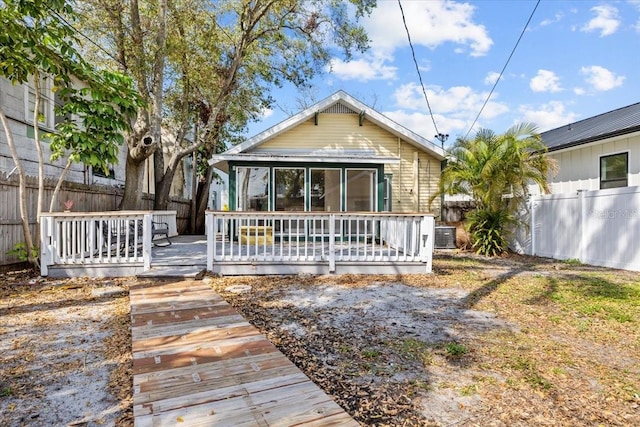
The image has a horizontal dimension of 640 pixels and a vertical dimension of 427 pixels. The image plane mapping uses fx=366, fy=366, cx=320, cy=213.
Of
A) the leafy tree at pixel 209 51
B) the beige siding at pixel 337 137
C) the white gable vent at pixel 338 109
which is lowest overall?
the beige siding at pixel 337 137

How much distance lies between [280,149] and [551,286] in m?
8.29

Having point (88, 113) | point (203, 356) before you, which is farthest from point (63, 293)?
point (203, 356)

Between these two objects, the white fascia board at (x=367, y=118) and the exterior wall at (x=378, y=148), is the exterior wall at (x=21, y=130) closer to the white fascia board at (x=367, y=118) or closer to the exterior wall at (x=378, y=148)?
the white fascia board at (x=367, y=118)

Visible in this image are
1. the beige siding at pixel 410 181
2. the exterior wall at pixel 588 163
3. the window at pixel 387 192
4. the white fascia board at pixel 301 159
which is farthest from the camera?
the beige siding at pixel 410 181

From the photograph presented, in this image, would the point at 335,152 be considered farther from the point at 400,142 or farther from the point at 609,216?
the point at 609,216

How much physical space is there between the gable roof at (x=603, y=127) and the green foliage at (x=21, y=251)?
13825 millimetres

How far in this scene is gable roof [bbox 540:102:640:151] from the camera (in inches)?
385

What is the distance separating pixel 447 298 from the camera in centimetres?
570

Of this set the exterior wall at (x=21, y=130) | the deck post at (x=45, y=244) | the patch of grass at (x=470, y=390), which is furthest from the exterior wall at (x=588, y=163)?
the exterior wall at (x=21, y=130)

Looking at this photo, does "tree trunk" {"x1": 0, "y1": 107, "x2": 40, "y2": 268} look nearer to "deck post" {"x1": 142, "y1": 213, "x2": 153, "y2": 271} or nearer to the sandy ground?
the sandy ground

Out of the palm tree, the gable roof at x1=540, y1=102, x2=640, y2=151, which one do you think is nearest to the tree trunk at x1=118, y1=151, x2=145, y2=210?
the palm tree

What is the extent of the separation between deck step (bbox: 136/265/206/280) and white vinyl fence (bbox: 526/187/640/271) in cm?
876

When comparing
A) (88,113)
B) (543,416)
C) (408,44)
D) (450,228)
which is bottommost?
(543,416)

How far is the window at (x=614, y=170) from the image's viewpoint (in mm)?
10070
